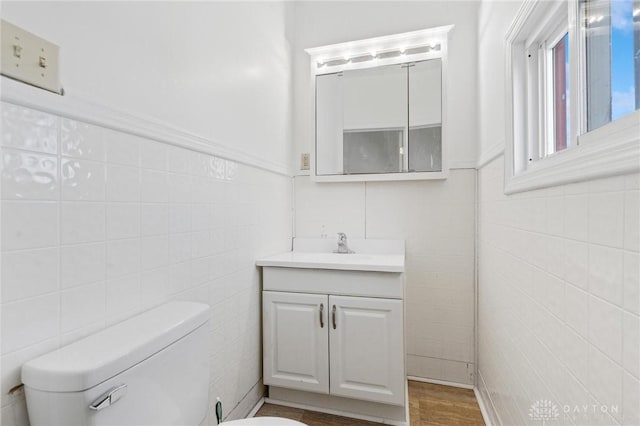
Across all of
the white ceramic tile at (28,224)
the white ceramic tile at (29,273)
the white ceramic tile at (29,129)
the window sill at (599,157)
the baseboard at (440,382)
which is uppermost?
the white ceramic tile at (29,129)

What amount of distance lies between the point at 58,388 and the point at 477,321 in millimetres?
2018

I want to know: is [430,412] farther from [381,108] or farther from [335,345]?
[381,108]

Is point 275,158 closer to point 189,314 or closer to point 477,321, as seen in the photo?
point 189,314

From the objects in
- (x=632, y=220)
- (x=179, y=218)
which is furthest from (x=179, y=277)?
(x=632, y=220)

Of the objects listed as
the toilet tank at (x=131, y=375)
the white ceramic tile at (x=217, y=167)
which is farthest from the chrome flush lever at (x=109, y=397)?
the white ceramic tile at (x=217, y=167)

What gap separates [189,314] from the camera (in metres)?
0.97

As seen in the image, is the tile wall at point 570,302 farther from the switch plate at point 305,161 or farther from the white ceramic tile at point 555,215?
the switch plate at point 305,161

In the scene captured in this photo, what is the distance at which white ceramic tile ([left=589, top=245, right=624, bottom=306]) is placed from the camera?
60 cm

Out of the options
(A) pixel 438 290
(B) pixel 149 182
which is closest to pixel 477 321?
(A) pixel 438 290

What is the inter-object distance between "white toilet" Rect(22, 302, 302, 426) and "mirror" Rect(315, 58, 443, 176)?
1.46 m

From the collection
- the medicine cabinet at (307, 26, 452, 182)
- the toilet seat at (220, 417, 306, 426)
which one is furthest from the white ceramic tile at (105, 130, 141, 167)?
the medicine cabinet at (307, 26, 452, 182)

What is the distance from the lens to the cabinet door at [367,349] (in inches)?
60.5

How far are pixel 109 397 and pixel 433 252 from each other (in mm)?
1801

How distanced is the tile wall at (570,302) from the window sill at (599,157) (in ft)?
0.08
